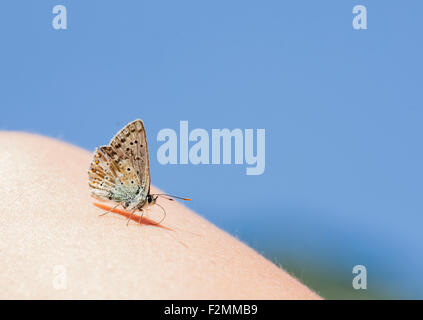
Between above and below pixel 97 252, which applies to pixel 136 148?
above

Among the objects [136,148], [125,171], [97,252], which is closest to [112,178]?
[125,171]

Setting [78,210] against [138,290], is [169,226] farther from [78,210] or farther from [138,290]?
[138,290]

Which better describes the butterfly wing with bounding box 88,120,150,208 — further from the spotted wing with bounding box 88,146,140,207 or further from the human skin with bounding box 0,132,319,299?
the human skin with bounding box 0,132,319,299

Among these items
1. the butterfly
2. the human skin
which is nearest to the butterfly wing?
the butterfly

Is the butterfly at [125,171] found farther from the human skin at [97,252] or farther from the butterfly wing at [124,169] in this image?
the human skin at [97,252]

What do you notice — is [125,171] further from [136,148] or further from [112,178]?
[136,148]

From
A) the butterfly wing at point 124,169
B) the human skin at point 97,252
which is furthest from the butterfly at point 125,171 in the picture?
the human skin at point 97,252
